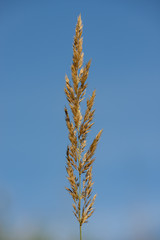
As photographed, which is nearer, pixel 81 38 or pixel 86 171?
pixel 86 171

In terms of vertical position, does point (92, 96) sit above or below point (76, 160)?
above

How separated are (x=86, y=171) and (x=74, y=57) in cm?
151

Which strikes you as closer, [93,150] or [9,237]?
[93,150]

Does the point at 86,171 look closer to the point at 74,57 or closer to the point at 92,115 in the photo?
the point at 92,115

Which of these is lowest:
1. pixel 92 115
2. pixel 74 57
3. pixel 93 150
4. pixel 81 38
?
pixel 93 150

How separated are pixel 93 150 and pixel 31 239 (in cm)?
707

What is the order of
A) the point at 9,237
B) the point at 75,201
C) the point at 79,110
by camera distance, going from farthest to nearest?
the point at 9,237, the point at 79,110, the point at 75,201

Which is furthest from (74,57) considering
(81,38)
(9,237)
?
(9,237)

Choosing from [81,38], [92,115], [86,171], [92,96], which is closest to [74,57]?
[81,38]

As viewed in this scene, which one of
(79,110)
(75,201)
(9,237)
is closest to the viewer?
(75,201)

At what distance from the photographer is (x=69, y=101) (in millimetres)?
3631

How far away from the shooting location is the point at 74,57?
12.2ft

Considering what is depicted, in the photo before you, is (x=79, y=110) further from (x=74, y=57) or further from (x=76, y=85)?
(x=74, y=57)

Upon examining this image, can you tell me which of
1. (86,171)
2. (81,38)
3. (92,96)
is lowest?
(86,171)
